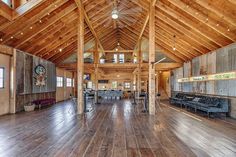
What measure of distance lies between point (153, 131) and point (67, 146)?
2428 millimetres

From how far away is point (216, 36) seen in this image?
26.9 ft

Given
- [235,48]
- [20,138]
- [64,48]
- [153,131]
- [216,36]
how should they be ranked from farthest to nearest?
[64,48], [216,36], [235,48], [153,131], [20,138]

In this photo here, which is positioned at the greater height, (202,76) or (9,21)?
(9,21)

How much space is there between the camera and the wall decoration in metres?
11.1

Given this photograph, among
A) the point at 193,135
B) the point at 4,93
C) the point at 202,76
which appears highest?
the point at 202,76

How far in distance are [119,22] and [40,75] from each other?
647cm

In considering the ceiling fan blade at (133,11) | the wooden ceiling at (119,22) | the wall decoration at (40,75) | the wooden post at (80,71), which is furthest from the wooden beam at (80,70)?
the wall decoration at (40,75)

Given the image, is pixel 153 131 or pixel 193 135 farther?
pixel 153 131

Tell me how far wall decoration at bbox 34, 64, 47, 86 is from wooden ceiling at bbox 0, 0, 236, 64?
0.77m

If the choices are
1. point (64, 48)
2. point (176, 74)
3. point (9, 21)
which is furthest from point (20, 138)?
point (176, 74)

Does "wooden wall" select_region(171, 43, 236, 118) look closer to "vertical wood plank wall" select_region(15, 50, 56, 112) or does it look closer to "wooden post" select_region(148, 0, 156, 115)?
"wooden post" select_region(148, 0, 156, 115)

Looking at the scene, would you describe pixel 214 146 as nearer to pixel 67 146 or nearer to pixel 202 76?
pixel 67 146

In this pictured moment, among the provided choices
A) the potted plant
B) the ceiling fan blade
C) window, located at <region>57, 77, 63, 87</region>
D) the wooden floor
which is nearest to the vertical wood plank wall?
the potted plant

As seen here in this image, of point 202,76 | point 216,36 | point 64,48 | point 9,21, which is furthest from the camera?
point 64,48
